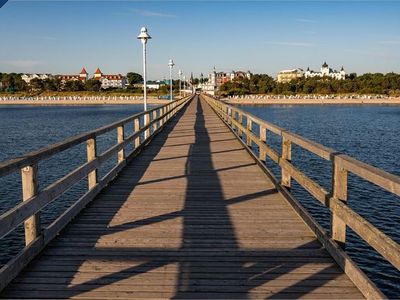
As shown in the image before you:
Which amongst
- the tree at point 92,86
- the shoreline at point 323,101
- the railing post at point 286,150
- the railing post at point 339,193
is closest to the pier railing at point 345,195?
the railing post at point 339,193

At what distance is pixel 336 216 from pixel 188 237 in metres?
1.74

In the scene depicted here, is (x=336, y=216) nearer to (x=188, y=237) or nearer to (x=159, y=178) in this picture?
(x=188, y=237)

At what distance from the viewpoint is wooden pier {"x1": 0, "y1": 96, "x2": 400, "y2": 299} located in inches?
148

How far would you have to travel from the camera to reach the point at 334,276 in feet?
13.3

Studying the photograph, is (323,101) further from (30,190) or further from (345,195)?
(30,190)

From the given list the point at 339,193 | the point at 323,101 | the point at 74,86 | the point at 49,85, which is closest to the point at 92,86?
the point at 74,86

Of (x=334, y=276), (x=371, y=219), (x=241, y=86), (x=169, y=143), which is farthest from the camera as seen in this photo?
(x=241, y=86)

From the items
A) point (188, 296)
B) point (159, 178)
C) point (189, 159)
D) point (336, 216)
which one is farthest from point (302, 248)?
point (189, 159)

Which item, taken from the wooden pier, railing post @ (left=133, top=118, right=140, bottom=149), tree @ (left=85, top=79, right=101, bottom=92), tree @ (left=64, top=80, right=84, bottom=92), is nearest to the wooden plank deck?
the wooden pier

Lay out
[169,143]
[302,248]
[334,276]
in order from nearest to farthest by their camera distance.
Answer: [334,276]
[302,248]
[169,143]

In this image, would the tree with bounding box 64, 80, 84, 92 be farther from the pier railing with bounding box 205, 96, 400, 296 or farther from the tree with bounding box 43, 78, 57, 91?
the pier railing with bounding box 205, 96, 400, 296

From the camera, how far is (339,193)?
14.2 feet

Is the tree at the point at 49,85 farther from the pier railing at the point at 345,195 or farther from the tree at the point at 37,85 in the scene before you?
the pier railing at the point at 345,195

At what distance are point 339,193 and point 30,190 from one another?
10.1 ft
